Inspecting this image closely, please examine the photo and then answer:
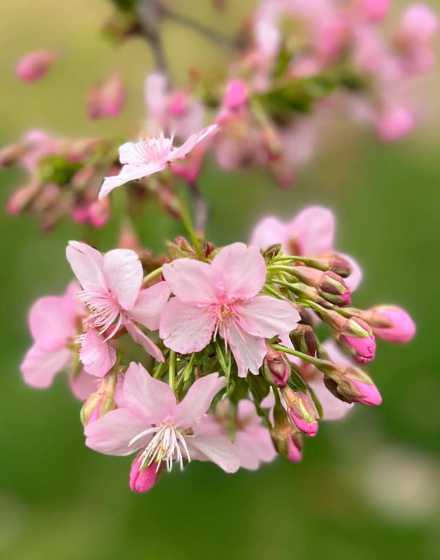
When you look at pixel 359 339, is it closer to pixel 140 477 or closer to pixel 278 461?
pixel 140 477

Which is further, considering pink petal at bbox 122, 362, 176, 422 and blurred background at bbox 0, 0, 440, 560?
blurred background at bbox 0, 0, 440, 560

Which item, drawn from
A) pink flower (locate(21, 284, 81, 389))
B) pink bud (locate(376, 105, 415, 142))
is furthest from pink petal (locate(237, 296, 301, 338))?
pink bud (locate(376, 105, 415, 142))

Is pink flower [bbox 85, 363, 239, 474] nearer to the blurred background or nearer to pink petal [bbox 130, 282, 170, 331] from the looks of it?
pink petal [bbox 130, 282, 170, 331]

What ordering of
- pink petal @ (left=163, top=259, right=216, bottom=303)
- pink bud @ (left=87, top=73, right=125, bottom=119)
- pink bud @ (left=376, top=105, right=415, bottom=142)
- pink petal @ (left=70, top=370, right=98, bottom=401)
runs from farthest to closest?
1. pink bud @ (left=376, top=105, right=415, bottom=142)
2. pink bud @ (left=87, top=73, right=125, bottom=119)
3. pink petal @ (left=70, top=370, right=98, bottom=401)
4. pink petal @ (left=163, top=259, right=216, bottom=303)

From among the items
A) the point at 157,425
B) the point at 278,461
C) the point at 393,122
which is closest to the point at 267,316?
the point at 157,425

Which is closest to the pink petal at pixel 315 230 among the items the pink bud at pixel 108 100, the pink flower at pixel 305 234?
the pink flower at pixel 305 234

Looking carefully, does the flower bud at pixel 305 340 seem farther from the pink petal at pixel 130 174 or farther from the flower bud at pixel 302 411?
the pink petal at pixel 130 174
